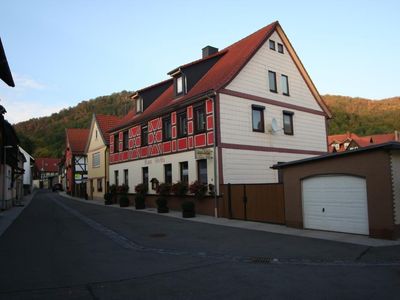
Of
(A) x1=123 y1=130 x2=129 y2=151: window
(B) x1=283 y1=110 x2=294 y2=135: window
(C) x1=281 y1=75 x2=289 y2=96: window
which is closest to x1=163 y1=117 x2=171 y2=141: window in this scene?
(A) x1=123 y1=130 x2=129 y2=151: window

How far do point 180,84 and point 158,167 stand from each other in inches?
222

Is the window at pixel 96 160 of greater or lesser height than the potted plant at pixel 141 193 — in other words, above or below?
above

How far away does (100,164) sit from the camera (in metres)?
37.8

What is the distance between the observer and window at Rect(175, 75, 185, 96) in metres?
24.8

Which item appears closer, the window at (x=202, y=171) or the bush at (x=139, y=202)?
the window at (x=202, y=171)

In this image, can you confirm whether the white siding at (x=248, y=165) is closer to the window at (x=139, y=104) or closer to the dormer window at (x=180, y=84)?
the dormer window at (x=180, y=84)

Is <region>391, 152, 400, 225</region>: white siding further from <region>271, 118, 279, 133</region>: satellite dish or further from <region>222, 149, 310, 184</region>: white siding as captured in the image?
<region>271, 118, 279, 133</region>: satellite dish

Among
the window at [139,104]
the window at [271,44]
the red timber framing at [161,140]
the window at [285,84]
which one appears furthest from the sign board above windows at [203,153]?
the window at [139,104]

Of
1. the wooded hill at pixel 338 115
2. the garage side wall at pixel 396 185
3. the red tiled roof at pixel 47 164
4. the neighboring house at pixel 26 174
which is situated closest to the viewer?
the garage side wall at pixel 396 185

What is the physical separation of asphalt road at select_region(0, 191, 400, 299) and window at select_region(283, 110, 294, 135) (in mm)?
12259

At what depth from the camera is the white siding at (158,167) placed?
22.0m

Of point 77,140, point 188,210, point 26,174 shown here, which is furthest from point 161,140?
point 26,174

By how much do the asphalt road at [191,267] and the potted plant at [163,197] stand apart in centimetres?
839

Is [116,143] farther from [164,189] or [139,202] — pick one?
[164,189]
